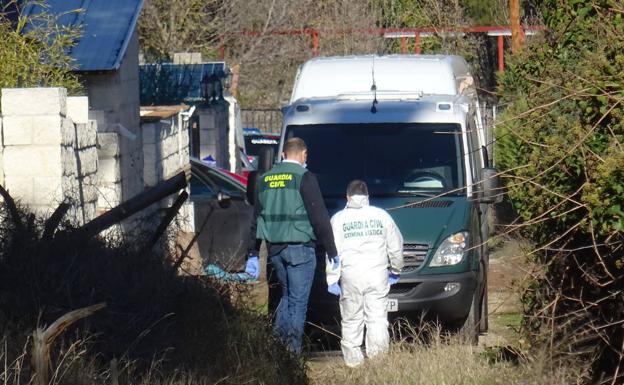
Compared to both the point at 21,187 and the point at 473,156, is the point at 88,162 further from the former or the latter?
the point at 473,156

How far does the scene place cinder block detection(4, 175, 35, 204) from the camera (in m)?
9.55

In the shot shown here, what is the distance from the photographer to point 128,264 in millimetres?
6938

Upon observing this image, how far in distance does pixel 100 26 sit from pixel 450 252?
741 cm

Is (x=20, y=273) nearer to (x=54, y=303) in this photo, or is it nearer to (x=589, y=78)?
(x=54, y=303)

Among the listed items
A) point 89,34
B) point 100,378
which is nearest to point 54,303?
point 100,378

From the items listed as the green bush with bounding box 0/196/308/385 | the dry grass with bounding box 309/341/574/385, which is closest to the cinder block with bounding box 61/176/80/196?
the green bush with bounding box 0/196/308/385

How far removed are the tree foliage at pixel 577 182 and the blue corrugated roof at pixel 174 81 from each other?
18.3 meters

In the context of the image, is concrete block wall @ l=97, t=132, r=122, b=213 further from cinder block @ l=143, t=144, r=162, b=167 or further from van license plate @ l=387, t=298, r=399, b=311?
cinder block @ l=143, t=144, r=162, b=167

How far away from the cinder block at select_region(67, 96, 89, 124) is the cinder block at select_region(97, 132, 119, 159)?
0.87m

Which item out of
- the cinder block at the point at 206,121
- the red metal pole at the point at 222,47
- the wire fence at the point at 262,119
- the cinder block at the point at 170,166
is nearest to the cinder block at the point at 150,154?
the cinder block at the point at 170,166

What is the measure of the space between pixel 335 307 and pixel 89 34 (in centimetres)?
682

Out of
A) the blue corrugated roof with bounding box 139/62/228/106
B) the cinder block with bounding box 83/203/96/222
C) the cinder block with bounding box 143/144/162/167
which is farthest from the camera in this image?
the blue corrugated roof with bounding box 139/62/228/106

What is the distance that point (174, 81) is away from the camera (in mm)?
25422

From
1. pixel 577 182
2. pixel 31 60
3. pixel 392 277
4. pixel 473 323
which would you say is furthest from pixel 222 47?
pixel 577 182
